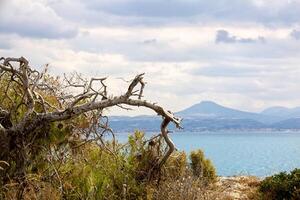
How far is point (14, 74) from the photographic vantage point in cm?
1523

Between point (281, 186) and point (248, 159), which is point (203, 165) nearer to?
point (281, 186)

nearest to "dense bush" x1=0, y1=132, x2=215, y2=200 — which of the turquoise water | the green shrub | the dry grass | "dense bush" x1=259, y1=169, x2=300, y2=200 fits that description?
the dry grass

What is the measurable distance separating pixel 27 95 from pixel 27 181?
5.68ft

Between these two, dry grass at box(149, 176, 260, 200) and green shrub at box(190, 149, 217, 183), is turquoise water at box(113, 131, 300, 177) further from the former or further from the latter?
dry grass at box(149, 176, 260, 200)

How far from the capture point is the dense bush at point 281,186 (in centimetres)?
1658

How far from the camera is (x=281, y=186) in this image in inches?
658

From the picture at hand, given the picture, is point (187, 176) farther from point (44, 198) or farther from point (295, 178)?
point (44, 198)

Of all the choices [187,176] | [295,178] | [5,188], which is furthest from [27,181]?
[295,178]

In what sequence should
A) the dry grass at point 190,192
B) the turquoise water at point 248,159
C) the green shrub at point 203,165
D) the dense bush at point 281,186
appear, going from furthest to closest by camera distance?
the turquoise water at point 248,159 → the green shrub at point 203,165 → the dense bush at point 281,186 → the dry grass at point 190,192

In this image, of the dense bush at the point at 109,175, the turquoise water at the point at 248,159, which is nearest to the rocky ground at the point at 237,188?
the turquoise water at the point at 248,159

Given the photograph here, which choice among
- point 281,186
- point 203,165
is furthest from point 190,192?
point 203,165

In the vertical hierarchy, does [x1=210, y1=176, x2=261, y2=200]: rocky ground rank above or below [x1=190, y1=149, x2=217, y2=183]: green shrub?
below

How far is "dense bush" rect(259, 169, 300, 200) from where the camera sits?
54.4ft

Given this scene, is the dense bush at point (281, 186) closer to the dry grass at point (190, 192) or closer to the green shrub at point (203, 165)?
the dry grass at point (190, 192)
